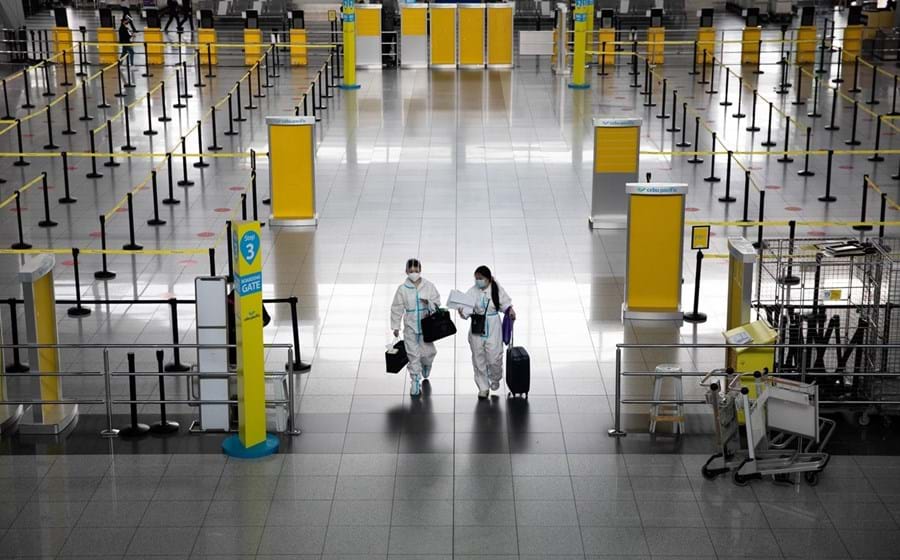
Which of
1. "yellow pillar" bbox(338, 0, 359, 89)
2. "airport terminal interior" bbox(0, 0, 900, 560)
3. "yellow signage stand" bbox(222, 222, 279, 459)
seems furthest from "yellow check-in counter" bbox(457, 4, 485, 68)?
"yellow signage stand" bbox(222, 222, 279, 459)

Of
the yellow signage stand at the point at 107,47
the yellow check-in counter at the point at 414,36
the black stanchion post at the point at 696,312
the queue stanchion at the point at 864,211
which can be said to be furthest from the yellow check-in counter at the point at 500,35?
the black stanchion post at the point at 696,312

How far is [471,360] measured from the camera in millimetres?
11758

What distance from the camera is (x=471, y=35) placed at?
3203 cm

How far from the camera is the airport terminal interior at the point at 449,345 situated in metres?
8.73

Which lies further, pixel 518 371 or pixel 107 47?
pixel 107 47

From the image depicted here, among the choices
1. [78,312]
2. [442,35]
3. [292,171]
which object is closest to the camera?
[78,312]

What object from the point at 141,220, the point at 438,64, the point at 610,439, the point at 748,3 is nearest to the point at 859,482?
the point at 610,439

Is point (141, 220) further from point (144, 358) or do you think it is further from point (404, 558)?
point (404, 558)

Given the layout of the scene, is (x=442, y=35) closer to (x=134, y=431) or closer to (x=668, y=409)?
(x=668, y=409)

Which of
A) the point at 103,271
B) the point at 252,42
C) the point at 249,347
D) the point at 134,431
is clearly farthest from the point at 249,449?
the point at 252,42

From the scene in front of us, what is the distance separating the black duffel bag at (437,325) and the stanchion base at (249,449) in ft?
5.76

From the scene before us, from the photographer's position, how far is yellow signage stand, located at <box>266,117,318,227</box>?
16.4 meters

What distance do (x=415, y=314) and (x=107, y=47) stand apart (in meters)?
24.9

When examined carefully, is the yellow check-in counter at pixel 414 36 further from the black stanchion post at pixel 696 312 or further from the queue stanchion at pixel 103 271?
the black stanchion post at pixel 696 312
